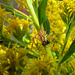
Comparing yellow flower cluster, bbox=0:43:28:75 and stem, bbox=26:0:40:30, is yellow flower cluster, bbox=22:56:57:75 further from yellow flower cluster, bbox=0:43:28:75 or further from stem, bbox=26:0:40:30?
stem, bbox=26:0:40:30

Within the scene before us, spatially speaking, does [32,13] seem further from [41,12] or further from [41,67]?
[41,67]

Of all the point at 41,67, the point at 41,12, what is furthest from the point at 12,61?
the point at 41,12

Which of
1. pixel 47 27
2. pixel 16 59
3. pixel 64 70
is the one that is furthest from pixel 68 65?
pixel 16 59

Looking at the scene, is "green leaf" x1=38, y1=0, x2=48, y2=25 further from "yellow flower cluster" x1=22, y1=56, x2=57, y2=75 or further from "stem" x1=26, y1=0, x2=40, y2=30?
"yellow flower cluster" x1=22, y1=56, x2=57, y2=75

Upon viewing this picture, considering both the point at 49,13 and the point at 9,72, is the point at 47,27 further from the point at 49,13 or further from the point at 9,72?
the point at 9,72

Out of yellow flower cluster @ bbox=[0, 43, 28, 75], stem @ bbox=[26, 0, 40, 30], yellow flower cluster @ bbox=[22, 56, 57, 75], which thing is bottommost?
yellow flower cluster @ bbox=[22, 56, 57, 75]

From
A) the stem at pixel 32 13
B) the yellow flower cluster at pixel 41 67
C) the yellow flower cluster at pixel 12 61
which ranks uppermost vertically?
the stem at pixel 32 13

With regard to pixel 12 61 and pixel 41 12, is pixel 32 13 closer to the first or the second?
pixel 41 12

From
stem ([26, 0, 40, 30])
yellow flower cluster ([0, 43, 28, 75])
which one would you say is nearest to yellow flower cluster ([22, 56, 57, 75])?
yellow flower cluster ([0, 43, 28, 75])

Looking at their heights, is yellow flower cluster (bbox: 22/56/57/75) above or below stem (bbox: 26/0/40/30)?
below

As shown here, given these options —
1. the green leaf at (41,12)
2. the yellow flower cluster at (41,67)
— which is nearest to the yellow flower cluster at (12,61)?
the yellow flower cluster at (41,67)

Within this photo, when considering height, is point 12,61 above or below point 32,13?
below

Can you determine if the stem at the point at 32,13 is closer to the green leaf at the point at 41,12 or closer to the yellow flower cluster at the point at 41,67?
the green leaf at the point at 41,12

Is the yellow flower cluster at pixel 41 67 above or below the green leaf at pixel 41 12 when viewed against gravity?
below
